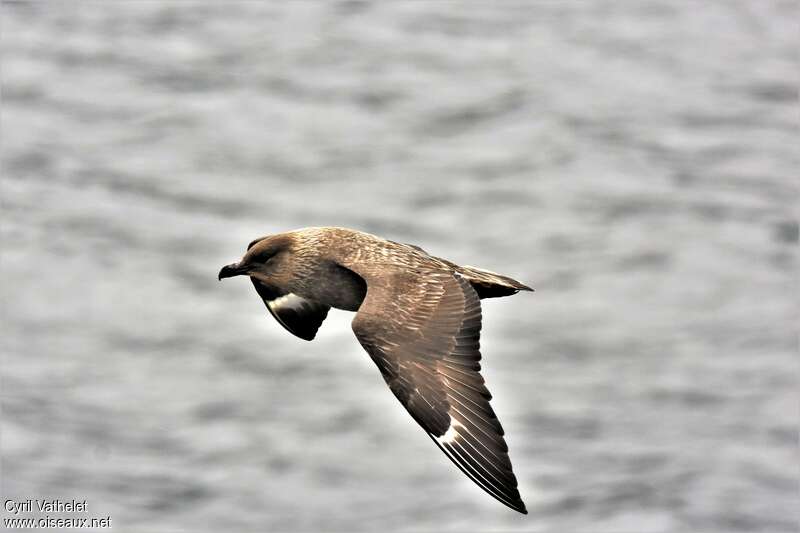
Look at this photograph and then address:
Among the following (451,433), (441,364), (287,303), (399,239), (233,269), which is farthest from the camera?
(399,239)

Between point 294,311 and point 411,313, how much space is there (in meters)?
1.47

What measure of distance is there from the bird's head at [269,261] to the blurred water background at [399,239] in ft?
41.7

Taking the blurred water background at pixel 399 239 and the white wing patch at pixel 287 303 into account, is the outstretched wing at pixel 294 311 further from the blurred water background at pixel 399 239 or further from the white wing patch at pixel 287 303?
the blurred water background at pixel 399 239

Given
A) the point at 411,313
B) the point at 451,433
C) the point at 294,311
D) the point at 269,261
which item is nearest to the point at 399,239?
the point at 294,311

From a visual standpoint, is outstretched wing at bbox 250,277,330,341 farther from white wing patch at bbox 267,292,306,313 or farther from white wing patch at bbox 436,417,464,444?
white wing patch at bbox 436,417,464,444

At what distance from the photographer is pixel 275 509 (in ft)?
79.1

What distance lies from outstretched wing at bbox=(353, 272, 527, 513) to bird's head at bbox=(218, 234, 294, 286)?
2.76 feet

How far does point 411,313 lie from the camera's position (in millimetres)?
10414

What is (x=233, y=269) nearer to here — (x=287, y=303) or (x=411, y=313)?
(x=287, y=303)

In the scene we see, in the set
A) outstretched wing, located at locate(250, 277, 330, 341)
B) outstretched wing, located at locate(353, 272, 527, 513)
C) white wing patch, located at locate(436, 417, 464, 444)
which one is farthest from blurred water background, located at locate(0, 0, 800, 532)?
white wing patch, located at locate(436, 417, 464, 444)

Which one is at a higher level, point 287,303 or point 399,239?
point 399,239

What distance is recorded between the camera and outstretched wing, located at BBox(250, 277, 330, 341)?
38.1ft

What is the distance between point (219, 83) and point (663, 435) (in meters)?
12.4

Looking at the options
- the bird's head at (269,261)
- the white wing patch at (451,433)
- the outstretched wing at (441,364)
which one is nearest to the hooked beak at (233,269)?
the bird's head at (269,261)
